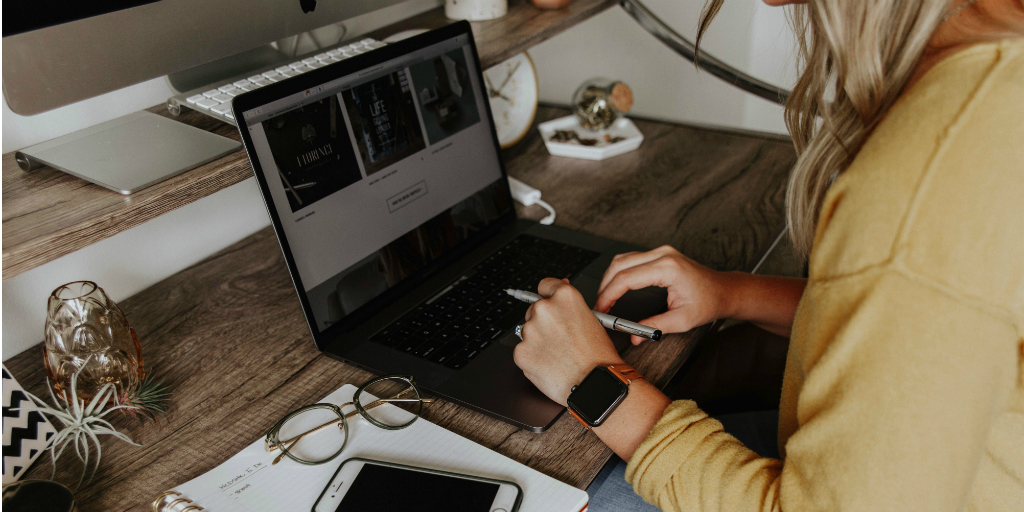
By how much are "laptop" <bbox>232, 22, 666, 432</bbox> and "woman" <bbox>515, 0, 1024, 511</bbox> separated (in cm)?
29

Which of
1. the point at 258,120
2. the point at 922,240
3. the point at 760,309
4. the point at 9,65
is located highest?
the point at 9,65

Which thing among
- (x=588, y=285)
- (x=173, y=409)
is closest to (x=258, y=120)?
(x=173, y=409)

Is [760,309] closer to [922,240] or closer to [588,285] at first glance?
[588,285]

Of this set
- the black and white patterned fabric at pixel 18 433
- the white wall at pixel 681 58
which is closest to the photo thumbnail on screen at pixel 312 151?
the black and white patterned fabric at pixel 18 433

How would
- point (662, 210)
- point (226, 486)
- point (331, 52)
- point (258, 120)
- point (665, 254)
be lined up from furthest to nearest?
point (662, 210) → point (331, 52) → point (665, 254) → point (258, 120) → point (226, 486)

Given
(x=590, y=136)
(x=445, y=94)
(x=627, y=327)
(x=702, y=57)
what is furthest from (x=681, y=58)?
(x=627, y=327)

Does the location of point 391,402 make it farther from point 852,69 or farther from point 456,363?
point 852,69

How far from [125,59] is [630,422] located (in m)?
0.70

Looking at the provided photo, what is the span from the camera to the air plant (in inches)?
28.5

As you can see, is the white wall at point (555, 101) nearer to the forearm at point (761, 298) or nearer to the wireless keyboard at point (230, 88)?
the wireless keyboard at point (230, 88)

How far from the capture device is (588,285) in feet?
3.20

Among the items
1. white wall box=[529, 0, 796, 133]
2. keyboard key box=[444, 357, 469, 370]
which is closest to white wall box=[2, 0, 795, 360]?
white wall box=[529, 0, 796, 133]

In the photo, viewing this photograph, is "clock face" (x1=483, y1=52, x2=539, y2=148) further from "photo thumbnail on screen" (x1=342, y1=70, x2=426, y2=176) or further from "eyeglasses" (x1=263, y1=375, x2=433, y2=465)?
"eyeglasses" (x1=263, y1=375, x2=433, y2=465)

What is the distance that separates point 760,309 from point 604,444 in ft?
1.15
